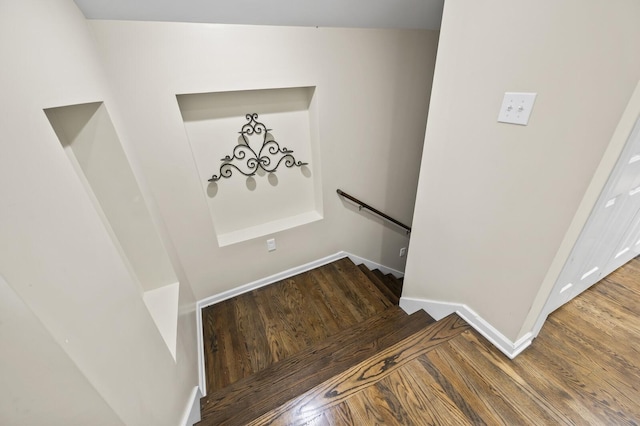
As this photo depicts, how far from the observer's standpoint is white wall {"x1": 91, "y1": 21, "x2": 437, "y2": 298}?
55.8 inches

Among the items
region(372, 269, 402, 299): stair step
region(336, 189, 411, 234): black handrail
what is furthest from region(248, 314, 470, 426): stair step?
region(372, 269, 402, 299): stair step

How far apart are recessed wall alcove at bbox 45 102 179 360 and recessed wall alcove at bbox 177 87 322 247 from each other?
0.53 m

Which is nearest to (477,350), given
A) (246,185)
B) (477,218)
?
(477,218)

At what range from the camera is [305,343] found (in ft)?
6.32

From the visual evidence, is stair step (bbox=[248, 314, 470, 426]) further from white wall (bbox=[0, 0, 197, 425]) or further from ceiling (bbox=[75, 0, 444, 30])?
ceiling (bbox=[75, 0, 444, 30])

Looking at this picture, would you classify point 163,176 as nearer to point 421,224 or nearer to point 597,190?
point 421,224

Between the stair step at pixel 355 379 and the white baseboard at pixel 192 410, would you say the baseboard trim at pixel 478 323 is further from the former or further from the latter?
the white baseboard at pixel 192 410

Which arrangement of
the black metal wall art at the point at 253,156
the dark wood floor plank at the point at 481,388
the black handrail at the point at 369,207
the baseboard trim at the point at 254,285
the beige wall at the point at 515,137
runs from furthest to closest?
1. the black handrail at the point at 369,207
2. the black metal wall art at the point at 253,156
3. the baseboard trim at the point at 254,285
4. the dark wood floor plank at the point at 481,388
5. the beige wall at the point at 515,137

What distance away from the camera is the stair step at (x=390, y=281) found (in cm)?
296

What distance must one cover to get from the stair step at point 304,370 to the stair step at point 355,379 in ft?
0.97

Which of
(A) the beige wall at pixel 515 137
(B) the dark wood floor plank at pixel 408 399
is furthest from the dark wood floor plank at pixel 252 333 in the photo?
(A) the beige wall at pixel 515 137

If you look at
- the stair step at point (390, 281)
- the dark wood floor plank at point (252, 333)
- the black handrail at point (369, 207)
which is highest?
the black handrail at point (369, 207)

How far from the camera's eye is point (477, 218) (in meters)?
1.29

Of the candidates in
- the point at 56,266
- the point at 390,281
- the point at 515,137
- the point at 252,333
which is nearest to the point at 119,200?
the point at 56,266
